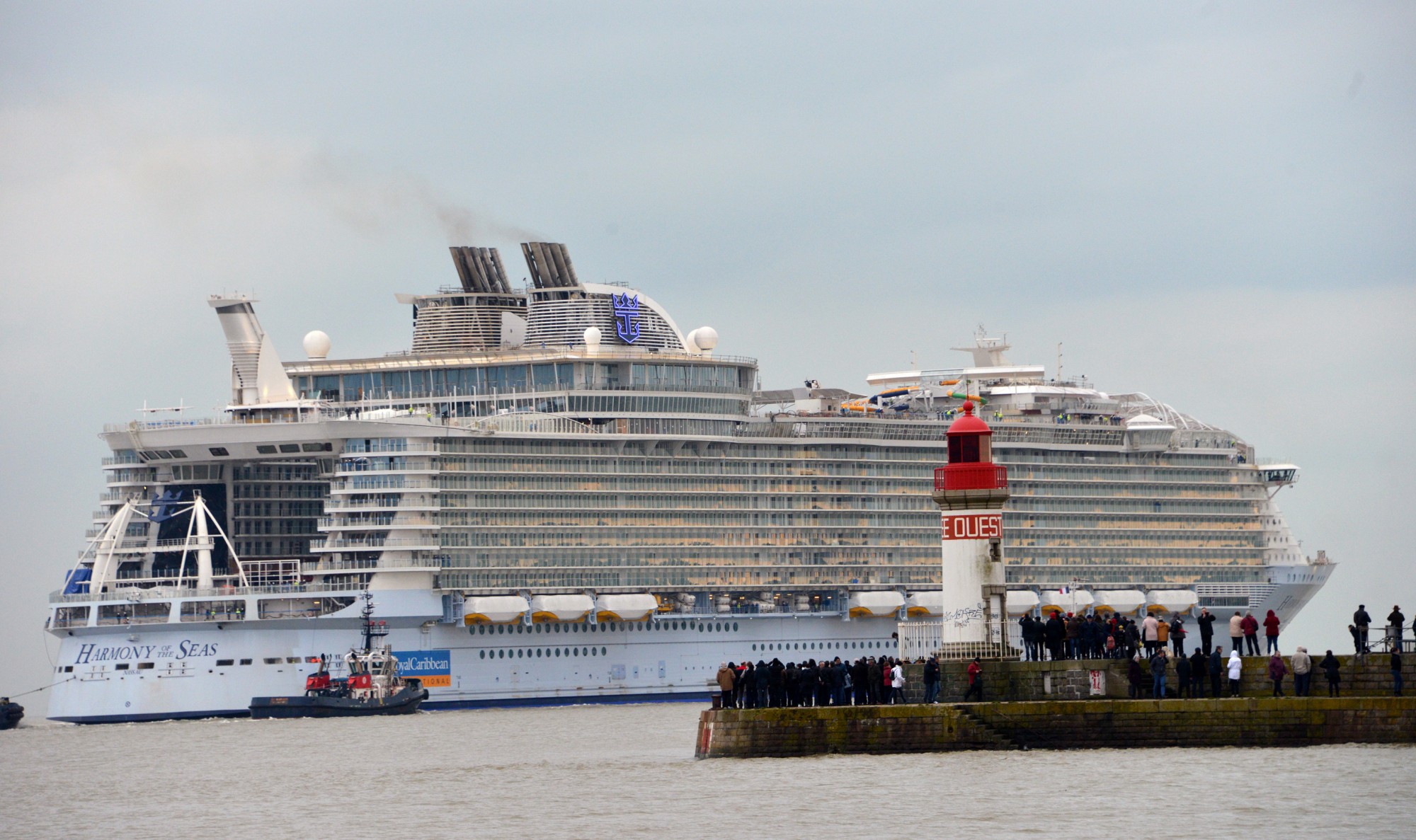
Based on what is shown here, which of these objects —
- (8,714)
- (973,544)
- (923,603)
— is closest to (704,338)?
(923,603)

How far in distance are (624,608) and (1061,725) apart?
2075 inches

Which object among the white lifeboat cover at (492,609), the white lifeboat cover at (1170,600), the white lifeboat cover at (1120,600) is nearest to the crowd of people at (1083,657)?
the white lifeboat cover at (492,609)

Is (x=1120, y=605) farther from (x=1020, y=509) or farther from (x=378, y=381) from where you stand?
(x=378, y=381)

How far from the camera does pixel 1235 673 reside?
50281mm

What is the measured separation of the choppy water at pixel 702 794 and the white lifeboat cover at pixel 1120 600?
49.8 metres

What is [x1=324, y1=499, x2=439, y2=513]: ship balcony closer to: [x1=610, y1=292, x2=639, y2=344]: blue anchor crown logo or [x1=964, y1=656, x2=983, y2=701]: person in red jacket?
[x1=610, y1=292, x2=639, y2=344]: blue anchor crown logo

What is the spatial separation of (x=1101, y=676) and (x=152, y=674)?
5027 cm

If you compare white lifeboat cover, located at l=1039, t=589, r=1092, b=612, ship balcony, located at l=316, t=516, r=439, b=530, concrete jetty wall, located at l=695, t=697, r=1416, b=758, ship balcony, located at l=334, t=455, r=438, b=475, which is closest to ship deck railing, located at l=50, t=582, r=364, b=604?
ship balcony, located at l=316, t=516, r=439, b=530

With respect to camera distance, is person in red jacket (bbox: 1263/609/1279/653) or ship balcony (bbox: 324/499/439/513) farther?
ship balcony (bbox: 324/499/439/513)

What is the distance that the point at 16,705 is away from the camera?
328ft

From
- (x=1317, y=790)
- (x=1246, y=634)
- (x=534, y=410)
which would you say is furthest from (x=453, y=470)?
(x=1317, y=790)

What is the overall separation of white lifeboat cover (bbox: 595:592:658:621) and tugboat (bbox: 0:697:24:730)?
22521 mm

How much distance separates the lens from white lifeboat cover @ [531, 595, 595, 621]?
3974 inches

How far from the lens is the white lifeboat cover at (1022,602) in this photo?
11344 centimetres
